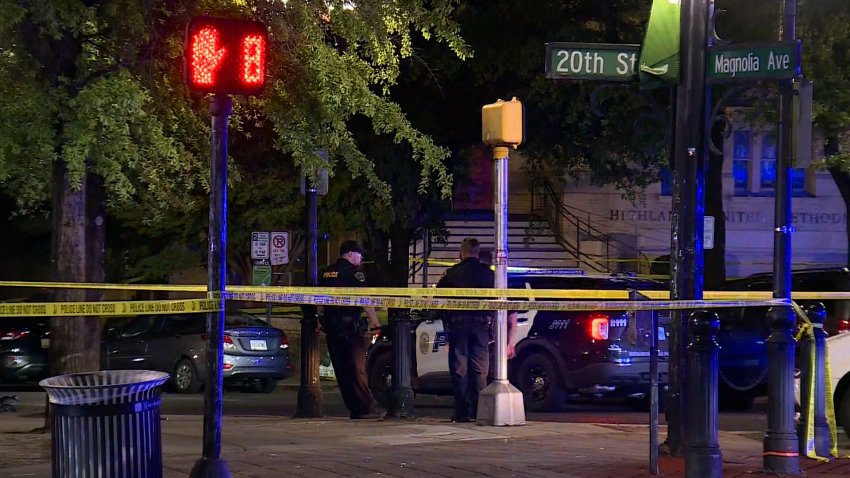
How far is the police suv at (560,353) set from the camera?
43.9 ft

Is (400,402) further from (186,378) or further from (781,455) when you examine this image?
(186,378)

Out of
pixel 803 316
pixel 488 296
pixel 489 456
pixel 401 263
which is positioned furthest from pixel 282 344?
pixel 803 316

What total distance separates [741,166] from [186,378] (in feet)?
64.1

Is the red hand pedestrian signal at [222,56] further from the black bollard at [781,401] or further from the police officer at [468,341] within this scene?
the police officer at [468,341]

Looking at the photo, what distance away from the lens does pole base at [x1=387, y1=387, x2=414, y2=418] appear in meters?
11.8

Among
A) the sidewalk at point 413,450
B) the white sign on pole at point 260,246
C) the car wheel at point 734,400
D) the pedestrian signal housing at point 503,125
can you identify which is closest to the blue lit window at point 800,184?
the white sign on pole at point 260,246

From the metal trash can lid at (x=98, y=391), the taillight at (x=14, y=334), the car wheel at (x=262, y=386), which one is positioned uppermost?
the metal trash can lid at (x=98, y=391)

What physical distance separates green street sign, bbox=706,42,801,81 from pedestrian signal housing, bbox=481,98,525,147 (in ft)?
10.9

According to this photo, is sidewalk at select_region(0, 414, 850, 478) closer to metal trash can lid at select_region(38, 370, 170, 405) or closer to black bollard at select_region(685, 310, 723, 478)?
black bollard at select_region(685, 310, 723, 478)

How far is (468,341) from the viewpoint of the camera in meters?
12.1

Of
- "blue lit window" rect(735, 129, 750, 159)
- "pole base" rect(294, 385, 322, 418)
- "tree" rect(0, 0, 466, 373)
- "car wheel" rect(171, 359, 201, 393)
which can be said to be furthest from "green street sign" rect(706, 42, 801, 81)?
"blue lit window" rect(735, 129, 750, 159)

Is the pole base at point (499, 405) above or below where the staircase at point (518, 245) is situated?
below

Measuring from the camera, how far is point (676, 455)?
28.8 ft

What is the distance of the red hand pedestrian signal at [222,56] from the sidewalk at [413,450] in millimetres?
2942
